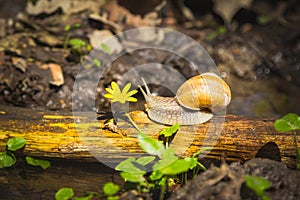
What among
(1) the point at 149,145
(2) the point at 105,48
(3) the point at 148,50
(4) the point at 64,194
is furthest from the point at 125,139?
(3) the point at 148,50

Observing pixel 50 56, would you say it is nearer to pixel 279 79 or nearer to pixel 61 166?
pixel 61 166

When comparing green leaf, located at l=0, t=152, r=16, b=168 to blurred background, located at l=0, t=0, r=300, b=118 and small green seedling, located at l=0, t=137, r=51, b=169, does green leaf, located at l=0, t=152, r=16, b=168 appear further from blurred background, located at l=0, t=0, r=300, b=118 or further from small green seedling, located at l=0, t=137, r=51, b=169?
blurred background, located at l=0, t=0, r=300, b=118

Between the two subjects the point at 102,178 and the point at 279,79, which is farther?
the point at 279,79

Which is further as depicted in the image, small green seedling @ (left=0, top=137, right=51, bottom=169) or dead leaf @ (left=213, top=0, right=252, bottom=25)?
dead leaf @ (left=213, top=0, right=252, bottom=25)

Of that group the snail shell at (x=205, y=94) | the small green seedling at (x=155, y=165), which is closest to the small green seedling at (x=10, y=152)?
the small green seedling at (x=155, y=165)

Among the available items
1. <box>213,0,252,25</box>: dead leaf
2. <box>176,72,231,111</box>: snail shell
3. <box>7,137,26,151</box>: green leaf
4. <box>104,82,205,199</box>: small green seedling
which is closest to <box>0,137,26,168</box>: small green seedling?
<box>7,137,26,151</box>: green leaf

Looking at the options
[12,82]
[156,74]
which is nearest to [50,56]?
[12,82]

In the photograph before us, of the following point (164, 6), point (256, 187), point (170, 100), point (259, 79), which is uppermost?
point (164, 6)
